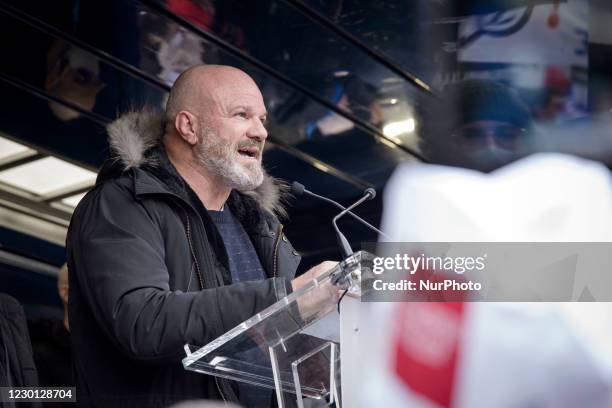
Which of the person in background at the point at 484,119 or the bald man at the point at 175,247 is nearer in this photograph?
the bald man at the point at 175,247

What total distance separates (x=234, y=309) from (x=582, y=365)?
1350 mm

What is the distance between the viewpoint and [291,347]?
2.37m

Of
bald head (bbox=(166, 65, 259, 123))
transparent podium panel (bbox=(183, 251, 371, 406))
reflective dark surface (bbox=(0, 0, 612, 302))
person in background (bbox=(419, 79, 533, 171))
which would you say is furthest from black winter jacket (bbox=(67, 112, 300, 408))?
person in background (bbox=(419, 79, 533, 171))

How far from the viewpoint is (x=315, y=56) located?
5.83 metres

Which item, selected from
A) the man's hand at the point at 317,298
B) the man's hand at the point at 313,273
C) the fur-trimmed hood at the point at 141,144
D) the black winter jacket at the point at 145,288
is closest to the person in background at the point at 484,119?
the fur-trimmed hood at the point at 141,144

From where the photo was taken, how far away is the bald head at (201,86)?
11.3 ft

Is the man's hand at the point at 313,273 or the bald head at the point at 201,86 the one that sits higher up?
the bald head at the point at 201,86

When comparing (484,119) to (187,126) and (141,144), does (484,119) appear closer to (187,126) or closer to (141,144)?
(187,126)

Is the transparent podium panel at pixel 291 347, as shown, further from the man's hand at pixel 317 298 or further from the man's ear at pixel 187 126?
the man's ear at pixel 187 126

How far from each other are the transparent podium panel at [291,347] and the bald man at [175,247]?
5cm

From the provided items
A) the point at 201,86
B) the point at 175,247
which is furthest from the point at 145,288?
the point at 201,86

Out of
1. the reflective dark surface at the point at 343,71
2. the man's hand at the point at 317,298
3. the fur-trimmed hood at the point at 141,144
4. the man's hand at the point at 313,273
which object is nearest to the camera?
the man's hand at the point at 317,298

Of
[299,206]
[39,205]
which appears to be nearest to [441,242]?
[39,205]

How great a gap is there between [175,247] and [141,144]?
439mm
